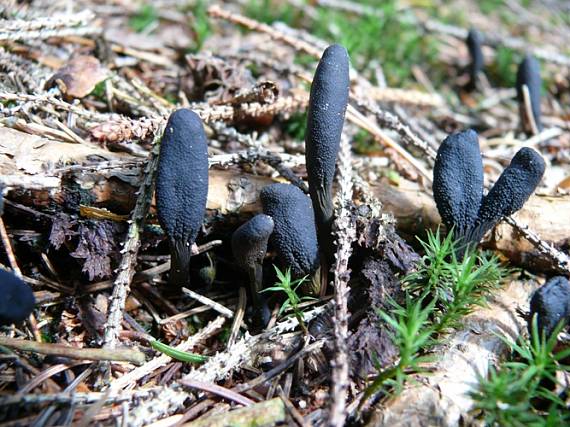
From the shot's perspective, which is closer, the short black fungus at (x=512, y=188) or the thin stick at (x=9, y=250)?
the thin stick at (x=9, y=250)

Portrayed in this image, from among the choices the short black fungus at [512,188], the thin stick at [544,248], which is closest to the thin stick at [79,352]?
the short black fungus at [512,188]

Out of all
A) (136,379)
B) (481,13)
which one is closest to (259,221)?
(136,379)

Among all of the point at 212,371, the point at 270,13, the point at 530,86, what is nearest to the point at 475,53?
the point at 530,86

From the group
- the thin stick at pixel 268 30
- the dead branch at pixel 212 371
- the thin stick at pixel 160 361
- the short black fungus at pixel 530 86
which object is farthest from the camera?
the short black fungus at pixel 530 86

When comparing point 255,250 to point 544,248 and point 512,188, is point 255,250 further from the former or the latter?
point 544,248

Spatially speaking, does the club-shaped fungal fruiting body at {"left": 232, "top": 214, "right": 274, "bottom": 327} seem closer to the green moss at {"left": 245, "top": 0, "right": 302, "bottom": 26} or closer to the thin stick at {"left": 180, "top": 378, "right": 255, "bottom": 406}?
the thin stick at {"left": 180, "top": 378, "right": 255, "bottom": 406}

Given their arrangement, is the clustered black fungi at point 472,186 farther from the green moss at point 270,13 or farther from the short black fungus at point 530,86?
the green moss at point 270,13
